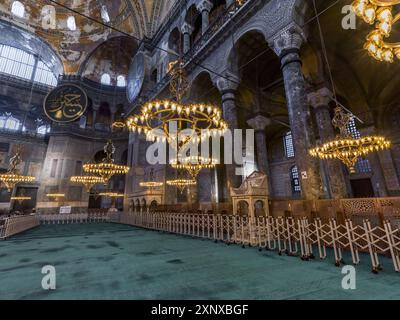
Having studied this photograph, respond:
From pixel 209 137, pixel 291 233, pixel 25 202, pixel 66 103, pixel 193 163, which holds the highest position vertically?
pixel 66 103

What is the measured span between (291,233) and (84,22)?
24400 mm

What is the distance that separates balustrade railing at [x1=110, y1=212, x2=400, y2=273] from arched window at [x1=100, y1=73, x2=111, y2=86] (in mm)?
15627

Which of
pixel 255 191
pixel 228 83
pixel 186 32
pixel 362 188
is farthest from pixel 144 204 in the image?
Answer: pixel 362 188

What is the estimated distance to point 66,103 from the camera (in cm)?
1605

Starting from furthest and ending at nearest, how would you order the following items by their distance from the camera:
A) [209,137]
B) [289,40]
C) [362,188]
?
[209,137]
[362,188]
[289,40]

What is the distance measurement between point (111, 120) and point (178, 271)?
69.3ft

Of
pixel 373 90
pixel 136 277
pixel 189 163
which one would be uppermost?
pixel 373 90

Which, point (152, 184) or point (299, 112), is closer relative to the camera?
point (299, 112)

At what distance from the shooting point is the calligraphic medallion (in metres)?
15.8

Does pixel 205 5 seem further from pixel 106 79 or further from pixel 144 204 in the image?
pixel 106 79

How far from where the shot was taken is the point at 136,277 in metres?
2.48

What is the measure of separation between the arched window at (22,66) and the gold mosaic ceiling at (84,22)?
10.8 ft

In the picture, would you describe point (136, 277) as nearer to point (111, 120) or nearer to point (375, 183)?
point (375, 183)
